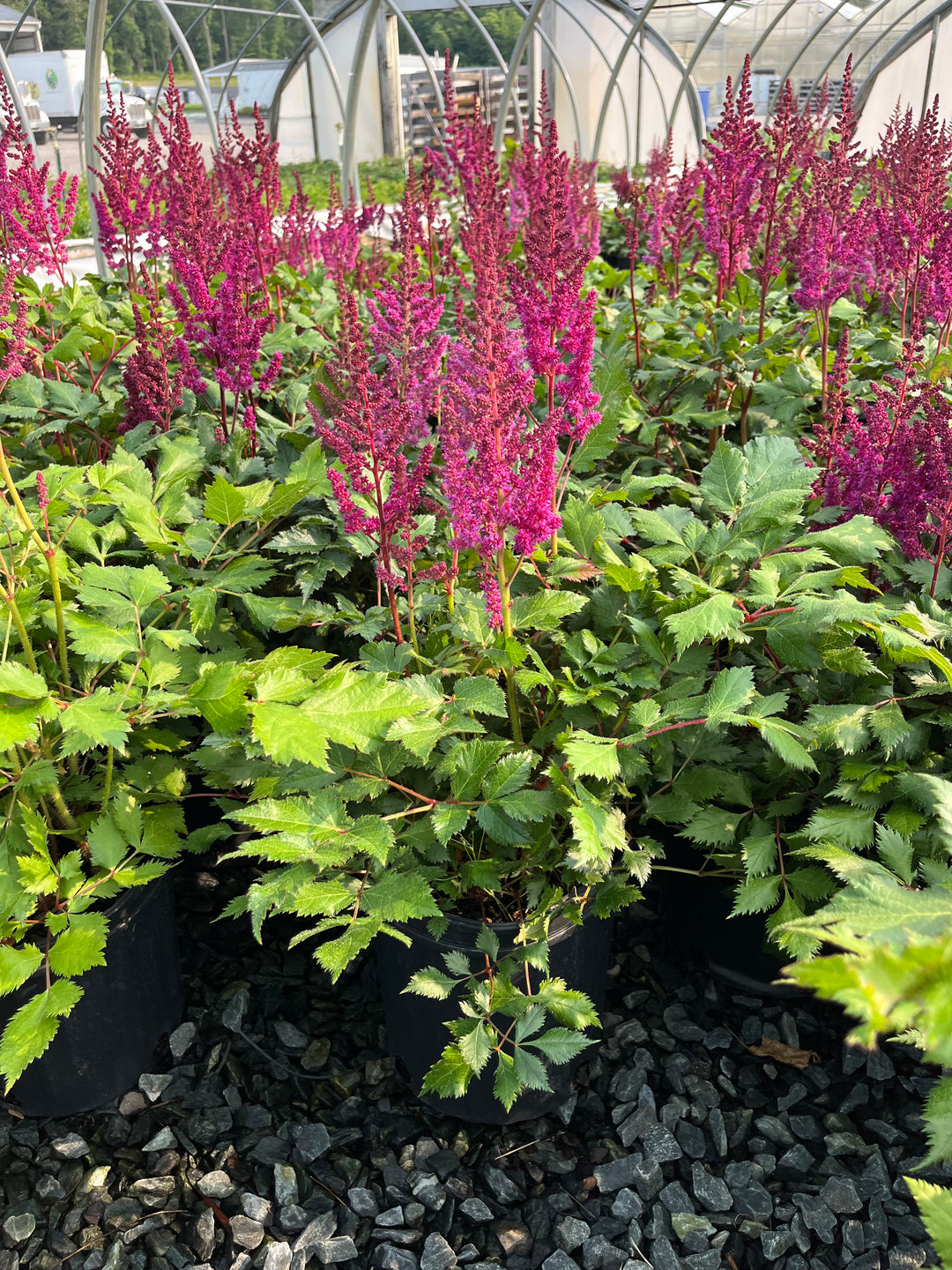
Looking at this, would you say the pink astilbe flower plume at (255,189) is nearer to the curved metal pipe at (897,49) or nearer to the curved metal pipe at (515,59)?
the curved metal pipe at (515,59)

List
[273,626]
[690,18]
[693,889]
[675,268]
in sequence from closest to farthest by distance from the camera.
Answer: [273,626], [693,889], [675,268], [690,18]

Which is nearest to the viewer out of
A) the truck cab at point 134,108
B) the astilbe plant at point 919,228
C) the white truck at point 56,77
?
the astilbe plant at point 919,228

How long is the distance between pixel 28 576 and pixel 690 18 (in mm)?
15840

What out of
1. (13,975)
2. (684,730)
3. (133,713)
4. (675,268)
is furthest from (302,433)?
(675,268)

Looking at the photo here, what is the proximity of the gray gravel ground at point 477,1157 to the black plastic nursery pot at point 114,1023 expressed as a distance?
5 centimetres

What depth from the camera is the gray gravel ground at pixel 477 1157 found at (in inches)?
67.2

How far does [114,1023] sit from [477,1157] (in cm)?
76

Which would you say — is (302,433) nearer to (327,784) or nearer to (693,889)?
(327,784)

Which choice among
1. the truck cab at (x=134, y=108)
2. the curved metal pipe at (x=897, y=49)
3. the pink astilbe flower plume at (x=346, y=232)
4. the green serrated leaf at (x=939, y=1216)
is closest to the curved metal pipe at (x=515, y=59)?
the pink astilbe flower plume at (x=346, y=232)

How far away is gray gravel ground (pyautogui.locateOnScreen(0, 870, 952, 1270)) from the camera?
1708 mm

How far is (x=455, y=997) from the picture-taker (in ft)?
5.87

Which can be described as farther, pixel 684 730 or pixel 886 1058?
pixel 886 1058

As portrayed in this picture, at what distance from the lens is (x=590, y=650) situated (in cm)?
178

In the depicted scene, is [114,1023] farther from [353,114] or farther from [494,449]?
[353,114]
